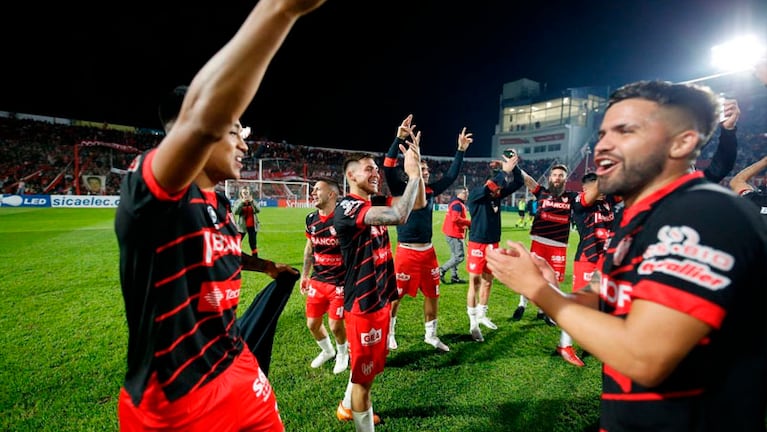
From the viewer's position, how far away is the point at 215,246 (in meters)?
1.80

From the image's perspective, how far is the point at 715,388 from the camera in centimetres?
121

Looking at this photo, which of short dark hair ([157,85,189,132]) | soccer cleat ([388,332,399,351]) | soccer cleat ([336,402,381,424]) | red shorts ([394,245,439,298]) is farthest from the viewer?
red shorts ([394,245,439,298])

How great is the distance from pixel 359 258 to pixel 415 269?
2.36 metres

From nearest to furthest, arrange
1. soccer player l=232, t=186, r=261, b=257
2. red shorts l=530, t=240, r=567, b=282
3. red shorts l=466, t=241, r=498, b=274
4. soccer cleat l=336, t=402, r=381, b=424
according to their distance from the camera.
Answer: soccer cleat l=336, t=402, r=381, b=424 → red shorts l=466, t=241, r=498, b=274 → red shorts l=530, t=240, r=567, b=282 → soccer player l=232, t=186, r=261, b=257

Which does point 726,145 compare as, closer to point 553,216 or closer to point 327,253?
point 553,216

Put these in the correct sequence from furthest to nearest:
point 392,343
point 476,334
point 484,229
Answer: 1. point 484,229
2. point 476,334
3. point 392,343

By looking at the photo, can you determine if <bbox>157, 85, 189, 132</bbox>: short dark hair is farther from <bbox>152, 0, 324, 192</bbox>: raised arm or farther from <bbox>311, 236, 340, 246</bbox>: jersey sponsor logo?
<bbox>311, 236, 340, 246</bbox>: jersey sponsor logo

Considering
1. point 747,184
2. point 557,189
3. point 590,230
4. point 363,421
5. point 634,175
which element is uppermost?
point 634,175

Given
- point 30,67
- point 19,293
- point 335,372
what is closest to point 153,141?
point 30,67

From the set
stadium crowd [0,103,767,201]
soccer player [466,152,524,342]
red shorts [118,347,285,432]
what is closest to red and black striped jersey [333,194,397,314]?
red shorts [118,347,285,432]

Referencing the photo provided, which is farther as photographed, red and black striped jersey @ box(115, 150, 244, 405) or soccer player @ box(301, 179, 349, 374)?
soccer player @ box(301, 179, 349, 374)

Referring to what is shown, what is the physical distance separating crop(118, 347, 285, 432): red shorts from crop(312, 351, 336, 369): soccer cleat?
273 centimetres

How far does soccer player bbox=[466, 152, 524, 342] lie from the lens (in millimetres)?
6007

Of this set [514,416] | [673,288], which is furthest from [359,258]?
[673,288]
